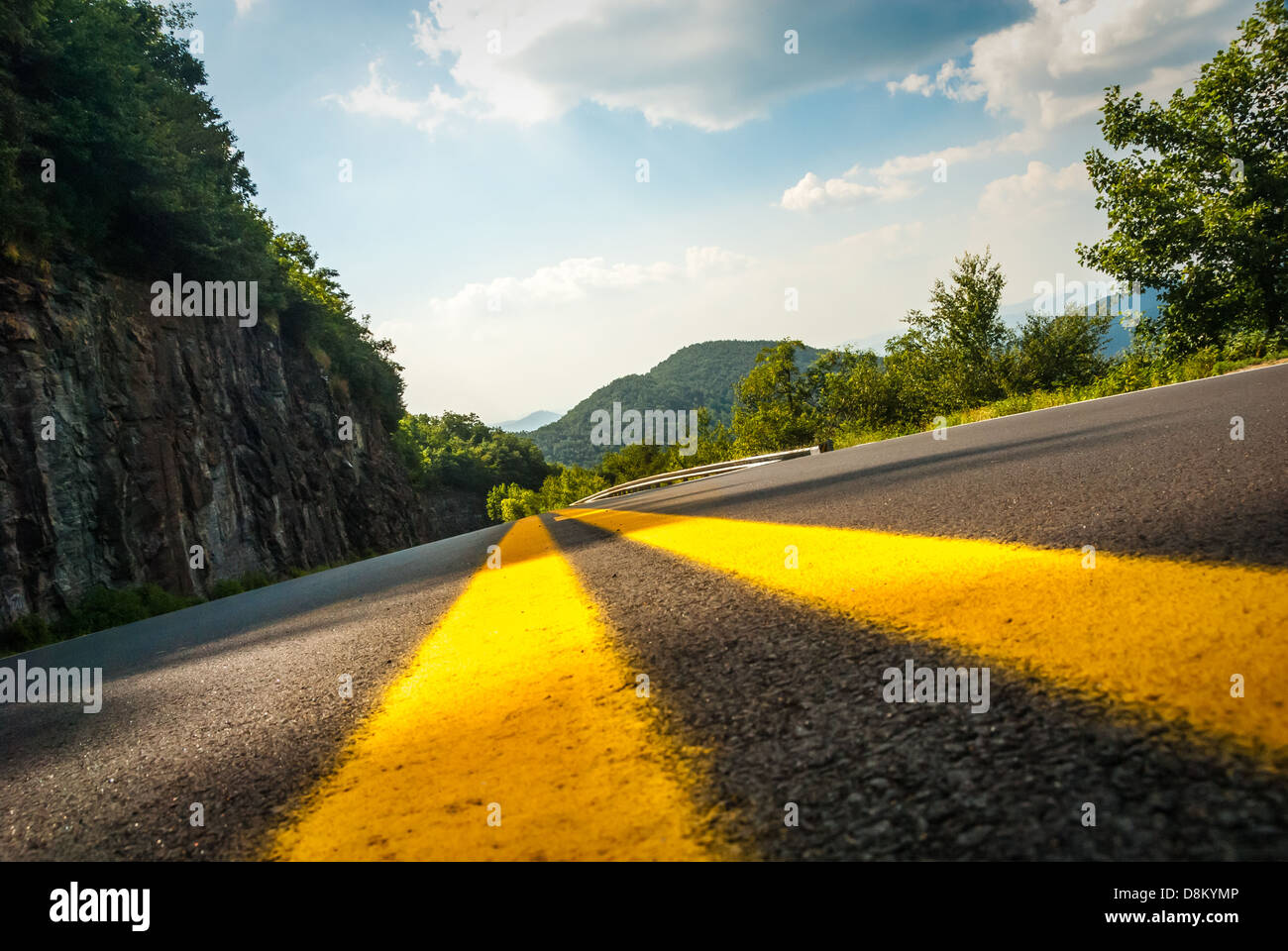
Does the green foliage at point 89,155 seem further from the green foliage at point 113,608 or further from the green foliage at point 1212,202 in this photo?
the green foliage at point 1212,202

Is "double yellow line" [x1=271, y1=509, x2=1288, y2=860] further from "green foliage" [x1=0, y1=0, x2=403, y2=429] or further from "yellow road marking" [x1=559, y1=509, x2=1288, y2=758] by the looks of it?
"green foliage" [x1=0, y1=0, x2=403, y2=429]

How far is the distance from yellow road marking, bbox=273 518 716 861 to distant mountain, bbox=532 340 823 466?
132 meters

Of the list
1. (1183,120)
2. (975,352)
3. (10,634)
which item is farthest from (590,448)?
(10,634)

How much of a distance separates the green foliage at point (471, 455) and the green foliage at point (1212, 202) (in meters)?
67.5

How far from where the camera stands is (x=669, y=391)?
150m

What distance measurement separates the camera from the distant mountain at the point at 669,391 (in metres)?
145

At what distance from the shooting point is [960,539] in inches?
119

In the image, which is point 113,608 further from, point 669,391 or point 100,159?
point 669,391

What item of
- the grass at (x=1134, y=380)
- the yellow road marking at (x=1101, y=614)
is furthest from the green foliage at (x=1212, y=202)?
the yellow road marking at (x=1101, y=614)

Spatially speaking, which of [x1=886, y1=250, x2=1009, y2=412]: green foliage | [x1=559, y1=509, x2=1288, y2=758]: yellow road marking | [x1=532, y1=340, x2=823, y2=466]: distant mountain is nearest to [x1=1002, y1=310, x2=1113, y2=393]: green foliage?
[x1=886, y1=250, x2=1009, y2=412]: green foliage

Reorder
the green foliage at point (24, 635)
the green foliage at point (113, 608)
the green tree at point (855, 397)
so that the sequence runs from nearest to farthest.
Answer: the green foliage at point (24, 635)
the green foliage at point (113, 608)
the green tree at point (855, 397)

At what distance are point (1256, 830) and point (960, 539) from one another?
2362 millimetres

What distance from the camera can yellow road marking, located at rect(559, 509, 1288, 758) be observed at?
1.15 metres
